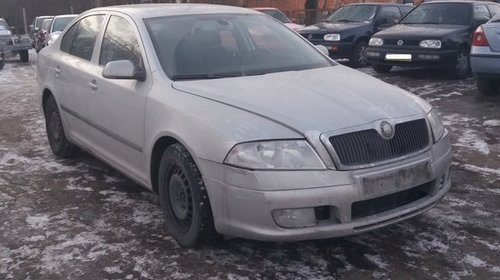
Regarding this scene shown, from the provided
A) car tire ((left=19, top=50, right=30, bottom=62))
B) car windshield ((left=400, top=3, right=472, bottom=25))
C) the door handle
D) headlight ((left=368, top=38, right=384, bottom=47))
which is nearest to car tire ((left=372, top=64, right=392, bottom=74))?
headlight ((left=368, top=38, right=384, bottom=47))

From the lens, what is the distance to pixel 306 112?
11.6 ft

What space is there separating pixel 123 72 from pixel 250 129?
50.4 inches

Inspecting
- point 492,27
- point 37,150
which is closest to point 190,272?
point 37,150

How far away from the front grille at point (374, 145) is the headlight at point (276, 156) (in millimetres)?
161

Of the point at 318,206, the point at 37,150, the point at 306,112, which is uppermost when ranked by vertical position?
the point at 306,112

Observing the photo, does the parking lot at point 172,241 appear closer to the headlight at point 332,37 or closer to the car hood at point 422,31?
the car hood at point 422,31

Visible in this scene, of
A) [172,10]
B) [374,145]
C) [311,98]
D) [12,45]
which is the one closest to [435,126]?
[374,145]

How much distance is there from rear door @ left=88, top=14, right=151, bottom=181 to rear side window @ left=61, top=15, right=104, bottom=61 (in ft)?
0.84

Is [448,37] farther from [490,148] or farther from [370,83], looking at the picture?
[370,83]

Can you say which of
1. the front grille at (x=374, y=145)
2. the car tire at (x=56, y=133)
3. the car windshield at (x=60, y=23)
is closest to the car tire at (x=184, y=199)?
the front grille at (x=374, y=145)

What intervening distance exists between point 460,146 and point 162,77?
3.61 meters

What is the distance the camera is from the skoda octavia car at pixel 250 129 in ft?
10.9

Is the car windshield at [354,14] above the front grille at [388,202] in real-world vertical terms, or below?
above

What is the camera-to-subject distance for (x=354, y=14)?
14.3 m
